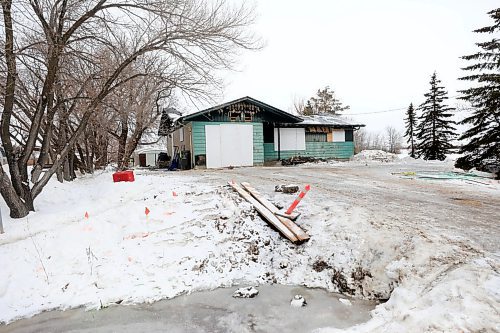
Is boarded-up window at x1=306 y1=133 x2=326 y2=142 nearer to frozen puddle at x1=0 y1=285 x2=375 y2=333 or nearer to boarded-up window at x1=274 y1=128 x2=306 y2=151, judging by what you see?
boarded-up window at x1=274 y1=128 x2=306 y2=151

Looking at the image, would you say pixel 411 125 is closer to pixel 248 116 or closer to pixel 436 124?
pixel 436 124

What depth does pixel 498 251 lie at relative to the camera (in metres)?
3.59

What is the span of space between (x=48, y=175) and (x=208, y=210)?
4.16 meters

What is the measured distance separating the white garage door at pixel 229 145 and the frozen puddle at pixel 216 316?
42.3ft

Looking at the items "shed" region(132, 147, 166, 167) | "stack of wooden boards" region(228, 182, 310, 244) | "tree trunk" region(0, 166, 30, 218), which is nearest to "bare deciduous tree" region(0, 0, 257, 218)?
"tree trunk" region(0, 166, 30, 218)

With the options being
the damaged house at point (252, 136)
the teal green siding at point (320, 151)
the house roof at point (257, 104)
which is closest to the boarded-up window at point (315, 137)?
the damaged house at point (252, 136)

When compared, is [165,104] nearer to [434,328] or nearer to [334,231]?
[334,231]

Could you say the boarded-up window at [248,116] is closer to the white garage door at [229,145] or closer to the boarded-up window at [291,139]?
the white garage door at [229,145]

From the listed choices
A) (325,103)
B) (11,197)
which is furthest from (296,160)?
(325,103)

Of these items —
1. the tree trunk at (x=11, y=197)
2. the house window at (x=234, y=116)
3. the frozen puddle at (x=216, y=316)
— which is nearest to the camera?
the frozen puddle at (x=216, y=316)

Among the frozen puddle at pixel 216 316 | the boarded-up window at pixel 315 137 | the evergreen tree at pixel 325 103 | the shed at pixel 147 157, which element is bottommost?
the frozen puddle at pixel 216 316

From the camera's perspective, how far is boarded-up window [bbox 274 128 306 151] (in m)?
19.1

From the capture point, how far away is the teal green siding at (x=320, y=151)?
1889cm

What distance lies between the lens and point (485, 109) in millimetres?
11609
